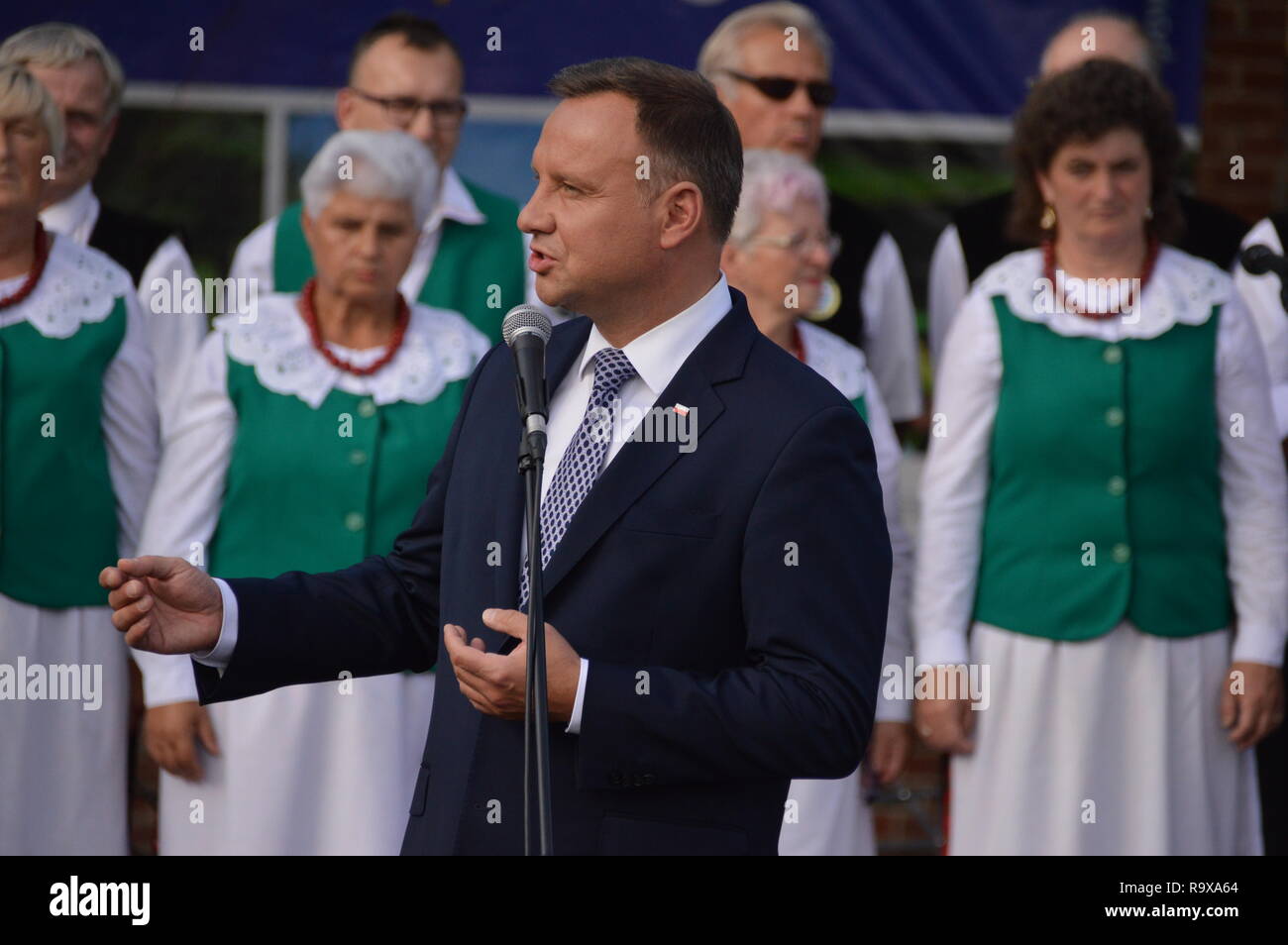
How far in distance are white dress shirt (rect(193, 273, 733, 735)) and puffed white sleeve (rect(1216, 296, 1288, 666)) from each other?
2077mm

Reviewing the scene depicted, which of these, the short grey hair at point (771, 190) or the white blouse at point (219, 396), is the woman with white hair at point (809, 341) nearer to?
the short grey hair at point (771, 190)

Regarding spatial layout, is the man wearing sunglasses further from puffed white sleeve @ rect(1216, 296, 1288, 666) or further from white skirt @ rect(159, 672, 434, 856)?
white skirt @ rect(159, 672, 434, 856)

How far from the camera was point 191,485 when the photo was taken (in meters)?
4.45

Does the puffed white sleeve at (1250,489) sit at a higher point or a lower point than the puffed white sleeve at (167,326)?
lower

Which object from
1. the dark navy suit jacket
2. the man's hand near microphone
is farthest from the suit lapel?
the man's hand near microphone

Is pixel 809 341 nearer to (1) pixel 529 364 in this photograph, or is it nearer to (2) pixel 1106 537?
(2) pixel 1106 537

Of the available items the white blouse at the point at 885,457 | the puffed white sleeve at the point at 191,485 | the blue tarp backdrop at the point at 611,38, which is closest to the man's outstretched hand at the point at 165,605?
the puffed white sleeve at the point at 191,485

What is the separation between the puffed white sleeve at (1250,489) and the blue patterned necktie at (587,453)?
7.36 ft

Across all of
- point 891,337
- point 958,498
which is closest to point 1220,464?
point 958,498

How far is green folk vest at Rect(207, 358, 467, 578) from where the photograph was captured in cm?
436

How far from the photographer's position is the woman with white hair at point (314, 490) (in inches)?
170

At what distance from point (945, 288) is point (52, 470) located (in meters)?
2.64
